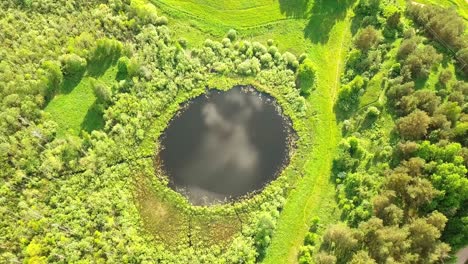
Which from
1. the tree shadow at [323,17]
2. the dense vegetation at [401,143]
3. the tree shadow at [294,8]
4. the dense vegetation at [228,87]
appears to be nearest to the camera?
the dense vegetation at [401,143]

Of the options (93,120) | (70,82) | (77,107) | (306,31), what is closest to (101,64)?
(70,82)

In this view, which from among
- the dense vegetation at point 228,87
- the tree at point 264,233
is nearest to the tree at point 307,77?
the dense vegetation at point 228,87

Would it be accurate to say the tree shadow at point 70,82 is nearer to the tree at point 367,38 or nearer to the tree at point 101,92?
the tree at point 101,92

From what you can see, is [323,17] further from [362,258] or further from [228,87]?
[362,258]

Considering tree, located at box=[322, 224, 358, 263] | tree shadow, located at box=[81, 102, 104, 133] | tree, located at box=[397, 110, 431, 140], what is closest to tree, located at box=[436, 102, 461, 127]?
tree, located at box=[397, 110, 431, 140]

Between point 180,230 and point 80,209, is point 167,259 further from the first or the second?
point 80,209
